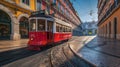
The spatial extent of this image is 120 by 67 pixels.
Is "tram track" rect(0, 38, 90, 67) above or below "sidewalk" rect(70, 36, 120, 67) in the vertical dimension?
below

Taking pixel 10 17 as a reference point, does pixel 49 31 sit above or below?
below

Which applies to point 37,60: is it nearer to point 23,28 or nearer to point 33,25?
point 33,25

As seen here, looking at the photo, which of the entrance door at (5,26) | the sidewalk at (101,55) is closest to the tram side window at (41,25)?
the sidewalk at (101,55)

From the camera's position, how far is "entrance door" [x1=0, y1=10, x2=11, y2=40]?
19.4 m

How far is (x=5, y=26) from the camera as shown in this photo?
791 inches

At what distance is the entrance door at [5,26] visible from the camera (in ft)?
63.6

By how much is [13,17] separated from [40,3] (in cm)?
1016

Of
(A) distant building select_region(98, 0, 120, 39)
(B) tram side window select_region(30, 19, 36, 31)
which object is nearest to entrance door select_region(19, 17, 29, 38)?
(B) tram side window select_region(30, 19, 36, 31)

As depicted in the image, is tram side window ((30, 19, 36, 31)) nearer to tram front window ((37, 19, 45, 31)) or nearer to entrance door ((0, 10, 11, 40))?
tram front window ((37, 19, 45, 31))

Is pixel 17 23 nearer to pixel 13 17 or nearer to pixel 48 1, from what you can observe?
pixel 13 17

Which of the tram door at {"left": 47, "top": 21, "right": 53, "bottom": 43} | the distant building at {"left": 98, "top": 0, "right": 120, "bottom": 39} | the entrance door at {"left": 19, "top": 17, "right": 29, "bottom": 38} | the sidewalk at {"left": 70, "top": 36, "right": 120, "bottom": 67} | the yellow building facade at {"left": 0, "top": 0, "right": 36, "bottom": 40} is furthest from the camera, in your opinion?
the entrance door at {"left": 19, "top": 17, "right": 29, "bottom": 38}

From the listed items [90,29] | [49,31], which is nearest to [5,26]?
[49,31]

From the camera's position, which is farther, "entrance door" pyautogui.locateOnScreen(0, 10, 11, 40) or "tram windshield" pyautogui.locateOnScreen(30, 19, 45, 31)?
"entrance door" pyautogui.locateOnScreen(0, 10, 11, 40)

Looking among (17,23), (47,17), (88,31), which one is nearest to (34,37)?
(47,17)
